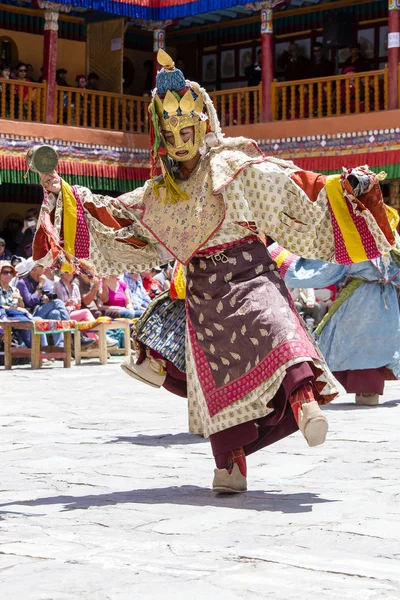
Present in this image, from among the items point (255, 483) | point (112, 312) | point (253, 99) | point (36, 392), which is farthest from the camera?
point (253, 99)

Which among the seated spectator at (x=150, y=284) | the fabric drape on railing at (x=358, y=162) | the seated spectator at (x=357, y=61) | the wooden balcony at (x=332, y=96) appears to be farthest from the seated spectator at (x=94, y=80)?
the seated spectator at (x=150, y=284)

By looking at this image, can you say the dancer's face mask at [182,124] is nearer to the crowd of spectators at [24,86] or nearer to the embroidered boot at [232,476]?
the embroidered boot at [232,476]

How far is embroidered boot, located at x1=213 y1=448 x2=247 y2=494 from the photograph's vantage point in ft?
15.3

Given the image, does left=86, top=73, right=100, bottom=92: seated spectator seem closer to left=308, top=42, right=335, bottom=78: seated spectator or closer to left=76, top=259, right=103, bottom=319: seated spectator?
left=308, top=42, right=335, bottom=78: seated spectator

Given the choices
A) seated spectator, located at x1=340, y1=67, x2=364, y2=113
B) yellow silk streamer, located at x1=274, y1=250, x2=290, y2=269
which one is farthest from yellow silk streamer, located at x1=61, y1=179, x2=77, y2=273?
seated spectator, located at x1=340, y1=67, x2=364, y2=113

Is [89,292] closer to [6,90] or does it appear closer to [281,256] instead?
[281,256]

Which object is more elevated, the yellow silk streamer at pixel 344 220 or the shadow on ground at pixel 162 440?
the yellow silk streamer at pixel 344 220

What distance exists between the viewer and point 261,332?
4.59 m

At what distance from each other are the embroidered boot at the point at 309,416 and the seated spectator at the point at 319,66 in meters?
14.3

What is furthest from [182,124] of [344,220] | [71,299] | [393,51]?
[393,51]

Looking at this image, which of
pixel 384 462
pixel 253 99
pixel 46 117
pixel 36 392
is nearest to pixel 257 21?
pixel 253 99

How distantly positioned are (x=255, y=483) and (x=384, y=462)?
696 millimetres

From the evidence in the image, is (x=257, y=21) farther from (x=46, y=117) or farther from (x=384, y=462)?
(x=384, y=462)

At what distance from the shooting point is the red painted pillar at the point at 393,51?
54.6 ft
